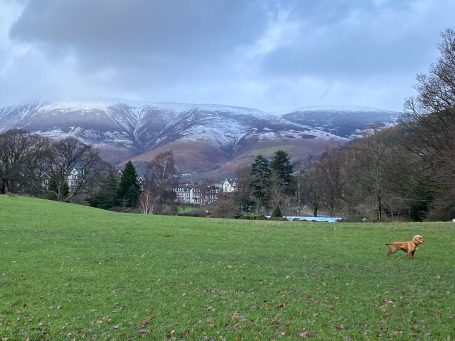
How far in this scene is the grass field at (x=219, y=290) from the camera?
31.3ft

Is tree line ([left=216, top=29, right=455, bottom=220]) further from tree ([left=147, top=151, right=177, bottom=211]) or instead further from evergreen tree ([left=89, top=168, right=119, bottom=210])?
evergreen tree ([left=89, top=168, right=119, bottom=210])

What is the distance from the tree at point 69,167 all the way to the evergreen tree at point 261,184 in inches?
1376

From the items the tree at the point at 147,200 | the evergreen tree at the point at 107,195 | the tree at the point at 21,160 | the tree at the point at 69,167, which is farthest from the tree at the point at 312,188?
the tree at the point at 21,160

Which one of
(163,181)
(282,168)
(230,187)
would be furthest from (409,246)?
(230,187)

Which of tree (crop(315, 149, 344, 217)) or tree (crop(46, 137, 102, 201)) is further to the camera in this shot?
tree (crop(46, 137, 102, 201))

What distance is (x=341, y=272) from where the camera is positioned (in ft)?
52.2

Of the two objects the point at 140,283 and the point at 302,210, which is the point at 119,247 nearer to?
the point at 140,283

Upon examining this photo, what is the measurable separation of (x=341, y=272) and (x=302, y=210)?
306 feet

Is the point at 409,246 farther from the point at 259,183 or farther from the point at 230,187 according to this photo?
the point at 230,187

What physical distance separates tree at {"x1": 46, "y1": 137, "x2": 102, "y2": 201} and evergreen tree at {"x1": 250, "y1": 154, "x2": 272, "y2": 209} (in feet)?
115

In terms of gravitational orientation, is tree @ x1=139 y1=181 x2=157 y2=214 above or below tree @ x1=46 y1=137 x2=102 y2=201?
below

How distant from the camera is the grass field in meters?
9.55

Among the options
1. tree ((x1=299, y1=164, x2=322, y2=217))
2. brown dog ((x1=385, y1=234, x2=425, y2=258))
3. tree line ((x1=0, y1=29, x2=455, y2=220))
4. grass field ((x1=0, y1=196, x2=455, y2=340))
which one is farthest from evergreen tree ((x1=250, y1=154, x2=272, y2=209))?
brown dog ((x1=385, y1=234, x2=425, y2=258))

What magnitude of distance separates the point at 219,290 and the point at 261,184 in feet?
272
